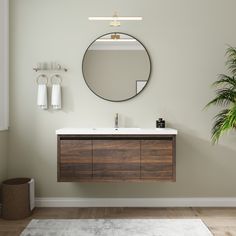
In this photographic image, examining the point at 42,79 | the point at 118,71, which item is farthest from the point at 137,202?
the point at 42,79

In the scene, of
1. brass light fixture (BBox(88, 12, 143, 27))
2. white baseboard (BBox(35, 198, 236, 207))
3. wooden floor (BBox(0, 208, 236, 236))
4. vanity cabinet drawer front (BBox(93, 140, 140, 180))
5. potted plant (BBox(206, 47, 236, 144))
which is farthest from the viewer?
white baseboard (BBox(35, 198, 236, 207))

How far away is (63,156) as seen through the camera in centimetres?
317

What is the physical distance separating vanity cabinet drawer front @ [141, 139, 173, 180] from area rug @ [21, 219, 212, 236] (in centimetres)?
47

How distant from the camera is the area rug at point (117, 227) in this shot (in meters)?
2.83

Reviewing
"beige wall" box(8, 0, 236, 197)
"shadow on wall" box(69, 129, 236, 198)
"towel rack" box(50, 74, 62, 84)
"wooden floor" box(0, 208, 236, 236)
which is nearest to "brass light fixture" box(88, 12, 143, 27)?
"beige wall" box(8, 0, 236, 197)

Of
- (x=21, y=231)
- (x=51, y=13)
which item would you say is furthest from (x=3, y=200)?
(x=51, y=13)

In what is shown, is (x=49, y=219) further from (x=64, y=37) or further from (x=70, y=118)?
(x=64, y=37)

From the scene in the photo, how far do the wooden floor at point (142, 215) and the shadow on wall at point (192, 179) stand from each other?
191 mm

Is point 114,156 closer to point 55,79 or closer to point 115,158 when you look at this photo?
point 115,158

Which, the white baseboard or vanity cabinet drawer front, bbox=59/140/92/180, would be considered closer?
vanity cabinet drawer front, bbox=59/140/92/180

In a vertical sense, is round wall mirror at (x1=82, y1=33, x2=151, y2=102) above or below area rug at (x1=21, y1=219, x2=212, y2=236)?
above

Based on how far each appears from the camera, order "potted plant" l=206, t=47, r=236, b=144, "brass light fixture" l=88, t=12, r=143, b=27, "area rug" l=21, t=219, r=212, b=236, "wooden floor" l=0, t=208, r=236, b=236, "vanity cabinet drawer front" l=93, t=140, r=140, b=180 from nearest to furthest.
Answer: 1. "area rug" l=21, t=219, r=212, b=236
2. "wooden floor" l=0, t=208, r=236, b=236
3. "vanity cabinet drawer front" l=93, t=140, r=140, b=180
4. "potted plant" l=206, t=47, r=236, b=144
5. "brass light fixture" l=88, t=12, r=143, b=27

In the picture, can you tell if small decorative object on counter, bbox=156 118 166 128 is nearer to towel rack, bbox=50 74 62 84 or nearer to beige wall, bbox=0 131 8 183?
towel rack, bbox=50 74 62 84

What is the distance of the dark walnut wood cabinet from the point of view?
10.4 feet
